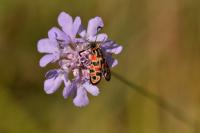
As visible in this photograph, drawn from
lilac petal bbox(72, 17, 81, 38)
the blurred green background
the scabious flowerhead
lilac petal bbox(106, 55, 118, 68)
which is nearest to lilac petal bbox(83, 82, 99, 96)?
the scabious flowerhead

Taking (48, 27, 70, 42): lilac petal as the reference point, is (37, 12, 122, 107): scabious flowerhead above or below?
below

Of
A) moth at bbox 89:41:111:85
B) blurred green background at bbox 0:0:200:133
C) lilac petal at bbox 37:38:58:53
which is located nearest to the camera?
moth at bbox 89:41:111:85

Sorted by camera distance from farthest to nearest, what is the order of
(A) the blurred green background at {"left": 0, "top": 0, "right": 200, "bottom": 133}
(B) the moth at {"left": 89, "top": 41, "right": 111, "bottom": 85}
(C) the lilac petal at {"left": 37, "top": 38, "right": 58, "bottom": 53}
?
1. (A) the blurred green background at {"left": 0, "top": 0, "right": 200, "bottom": 133}
2. (C) the lilac petal at {"left": 37, "top": 38, "right": 58, "bottom": 53}
3. (B) the moth at {"left": 89, "top": 41, "right": 111, "bottom": 85}

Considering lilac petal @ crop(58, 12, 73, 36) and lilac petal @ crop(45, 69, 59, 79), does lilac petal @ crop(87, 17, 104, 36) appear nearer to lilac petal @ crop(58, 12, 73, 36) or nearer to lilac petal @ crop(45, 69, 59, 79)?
lilac petal @ crop(58, 12, 73, 36)

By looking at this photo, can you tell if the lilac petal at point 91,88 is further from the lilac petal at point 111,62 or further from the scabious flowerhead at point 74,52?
the lilac petal at point 111,62

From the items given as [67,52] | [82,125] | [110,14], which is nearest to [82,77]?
[67,52]

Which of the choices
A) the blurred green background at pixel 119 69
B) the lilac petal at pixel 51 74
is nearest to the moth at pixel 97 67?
the lilac petal at pixel 51 74

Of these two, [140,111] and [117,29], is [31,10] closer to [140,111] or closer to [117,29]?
[117,29]

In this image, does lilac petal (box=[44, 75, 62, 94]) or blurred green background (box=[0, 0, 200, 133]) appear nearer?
lilac petal (box=[44, 75, 62, 94])
